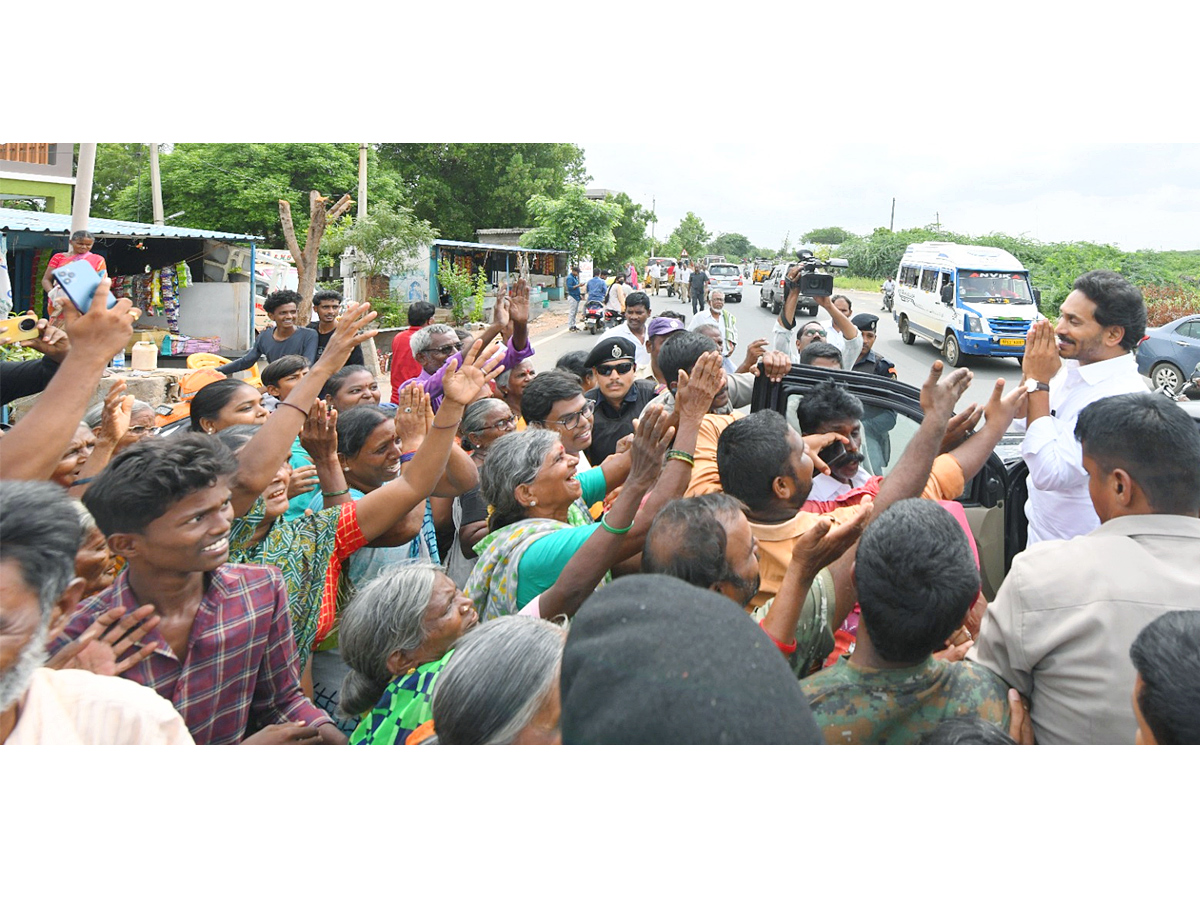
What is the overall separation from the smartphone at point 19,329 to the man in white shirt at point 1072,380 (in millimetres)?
3332

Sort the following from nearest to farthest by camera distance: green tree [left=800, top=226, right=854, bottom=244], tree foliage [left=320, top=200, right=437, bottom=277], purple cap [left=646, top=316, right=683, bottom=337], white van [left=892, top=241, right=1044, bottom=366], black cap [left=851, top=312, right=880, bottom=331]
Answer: purple cap [left=646, top=316, right=683, bottom=337], black cap [left=851, top=312, right=880, bottom=331], white van [left=892, top=241, right=1044, bottom=366], tree foliage [left=320, top=200, right=437, bottom=277], green tree [left=800, top=226, right=854, bottom=244]

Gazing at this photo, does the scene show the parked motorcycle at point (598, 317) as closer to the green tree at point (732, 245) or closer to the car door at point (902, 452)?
the car door at point (902, 452)

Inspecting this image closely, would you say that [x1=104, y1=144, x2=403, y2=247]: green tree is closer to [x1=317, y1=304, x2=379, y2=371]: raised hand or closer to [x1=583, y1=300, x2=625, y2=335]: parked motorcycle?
[x1=583, y1=300, x2=625, y2=335]: parked motorcycle

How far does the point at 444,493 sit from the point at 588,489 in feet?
1.83

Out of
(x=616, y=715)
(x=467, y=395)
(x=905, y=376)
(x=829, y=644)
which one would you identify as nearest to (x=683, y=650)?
(x=616, y=715)

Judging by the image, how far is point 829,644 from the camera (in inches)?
84.1

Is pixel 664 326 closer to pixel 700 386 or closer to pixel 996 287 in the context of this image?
pixel 700 386

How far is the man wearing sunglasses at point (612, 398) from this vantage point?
4617 mm

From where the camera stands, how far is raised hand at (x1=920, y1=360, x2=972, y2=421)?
99.2 inches

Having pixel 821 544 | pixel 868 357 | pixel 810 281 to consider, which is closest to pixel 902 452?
pixel 821 544

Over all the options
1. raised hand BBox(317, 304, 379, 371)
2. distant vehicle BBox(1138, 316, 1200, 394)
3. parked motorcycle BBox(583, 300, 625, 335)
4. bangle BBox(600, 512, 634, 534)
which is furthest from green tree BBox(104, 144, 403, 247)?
bangle BBox(600, 512, 634, 534)

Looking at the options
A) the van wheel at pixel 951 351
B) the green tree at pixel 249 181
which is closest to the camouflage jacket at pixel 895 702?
the van wheel at pixel 951 351

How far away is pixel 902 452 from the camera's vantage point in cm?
359

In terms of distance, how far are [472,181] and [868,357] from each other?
111ft
